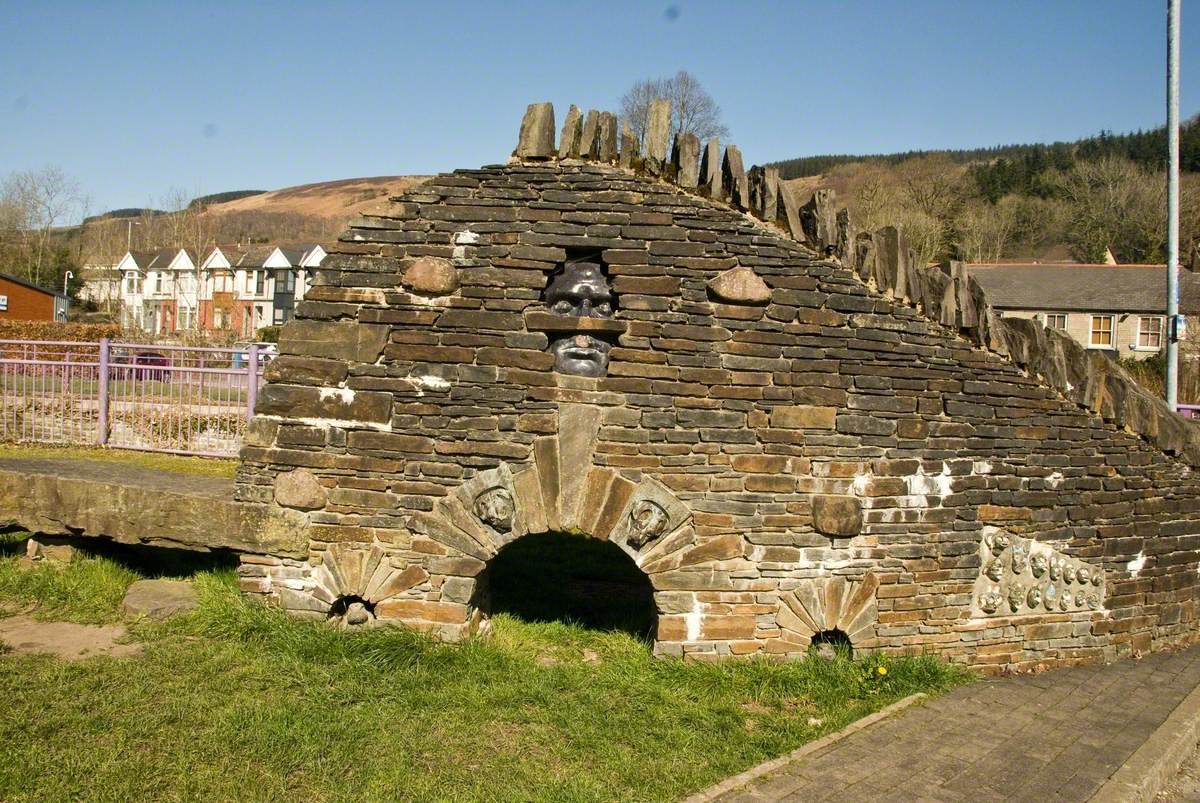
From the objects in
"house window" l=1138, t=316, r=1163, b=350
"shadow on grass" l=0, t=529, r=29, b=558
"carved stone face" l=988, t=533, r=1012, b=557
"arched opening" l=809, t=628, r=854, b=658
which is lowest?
"arched opening" l=809, t=628, r=854, b=658

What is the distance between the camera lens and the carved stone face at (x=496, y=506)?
603 centimetres

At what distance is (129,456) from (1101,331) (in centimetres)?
3635

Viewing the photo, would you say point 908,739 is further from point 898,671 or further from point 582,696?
point 582,696

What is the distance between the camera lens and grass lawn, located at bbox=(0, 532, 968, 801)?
4.40 meters

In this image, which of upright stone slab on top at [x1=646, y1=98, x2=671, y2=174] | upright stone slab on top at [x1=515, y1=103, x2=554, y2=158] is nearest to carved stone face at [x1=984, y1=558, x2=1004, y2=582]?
upright stone slab on top at [x1=646, y1=98, x2=671, y2=174]

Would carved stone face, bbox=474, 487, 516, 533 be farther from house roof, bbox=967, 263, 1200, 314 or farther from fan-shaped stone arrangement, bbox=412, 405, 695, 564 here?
house roof, bbox=967, 263, 1200, 314

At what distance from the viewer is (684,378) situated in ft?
19.9

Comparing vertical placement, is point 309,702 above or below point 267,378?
below

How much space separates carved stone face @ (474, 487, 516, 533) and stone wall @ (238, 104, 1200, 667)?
0.07ft

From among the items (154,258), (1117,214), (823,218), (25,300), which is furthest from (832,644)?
(154,258)

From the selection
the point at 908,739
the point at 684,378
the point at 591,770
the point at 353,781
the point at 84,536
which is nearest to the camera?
the point at 353,781

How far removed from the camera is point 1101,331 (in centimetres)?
3591

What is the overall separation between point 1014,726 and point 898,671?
80 centimetres

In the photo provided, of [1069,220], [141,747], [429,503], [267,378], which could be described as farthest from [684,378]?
[1069,220]
